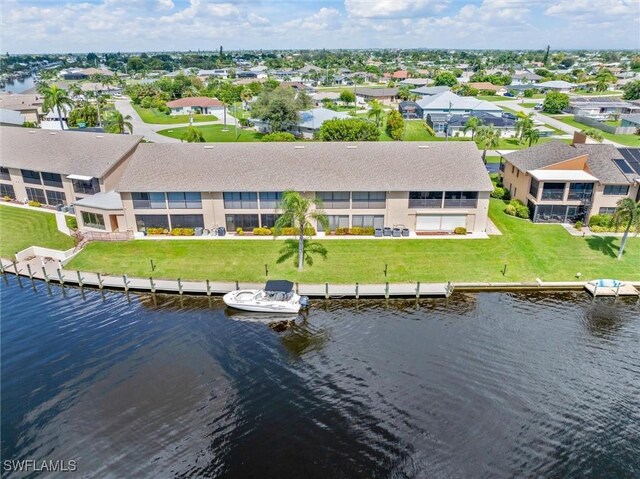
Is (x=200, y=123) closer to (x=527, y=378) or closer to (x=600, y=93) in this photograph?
(x=527, y=378)

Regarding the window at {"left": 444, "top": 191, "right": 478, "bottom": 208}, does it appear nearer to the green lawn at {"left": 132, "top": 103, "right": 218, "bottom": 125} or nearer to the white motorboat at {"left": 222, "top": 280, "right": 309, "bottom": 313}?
the white motorboat at {"left": 222, "top": 280, "right": 309, "bottom": 313}

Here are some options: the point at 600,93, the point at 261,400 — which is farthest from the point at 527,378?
the point at 600,93

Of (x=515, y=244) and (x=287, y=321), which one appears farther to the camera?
(x=515, y=244)

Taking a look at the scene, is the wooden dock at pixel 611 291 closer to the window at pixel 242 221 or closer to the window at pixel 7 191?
the window at pixel 242 221

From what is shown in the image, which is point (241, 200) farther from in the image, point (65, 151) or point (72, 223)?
point (65, 151)

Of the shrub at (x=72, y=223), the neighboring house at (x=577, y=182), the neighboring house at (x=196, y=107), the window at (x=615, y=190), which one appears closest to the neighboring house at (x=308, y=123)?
the neighboring house at (x=196, y=107)

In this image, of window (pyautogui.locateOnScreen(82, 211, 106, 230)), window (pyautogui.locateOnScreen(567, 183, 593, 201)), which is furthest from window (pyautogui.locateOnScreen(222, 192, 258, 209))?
window (pyautogui.locateOnScreen(567, 183, 593, 201))
